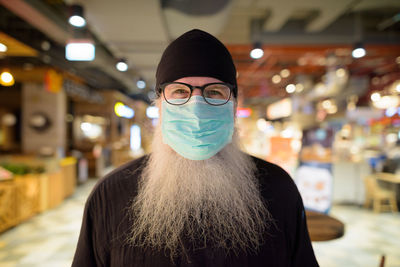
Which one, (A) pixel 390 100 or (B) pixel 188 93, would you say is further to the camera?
(A) pixel 390 100

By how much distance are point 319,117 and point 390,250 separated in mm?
8526

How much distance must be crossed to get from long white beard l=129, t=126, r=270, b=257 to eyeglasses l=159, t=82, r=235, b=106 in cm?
23

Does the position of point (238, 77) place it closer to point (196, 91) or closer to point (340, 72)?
point (196, 91)

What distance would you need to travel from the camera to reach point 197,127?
1.00 metres

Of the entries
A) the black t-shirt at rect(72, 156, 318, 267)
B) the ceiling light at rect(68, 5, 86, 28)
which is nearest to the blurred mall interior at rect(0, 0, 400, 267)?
the ceiling light at rect(68, 5, 86, 28)

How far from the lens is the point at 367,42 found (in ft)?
18.7

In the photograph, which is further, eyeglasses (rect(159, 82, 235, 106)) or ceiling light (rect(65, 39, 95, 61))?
ceiling light (rect(65, 39, 95, 61))

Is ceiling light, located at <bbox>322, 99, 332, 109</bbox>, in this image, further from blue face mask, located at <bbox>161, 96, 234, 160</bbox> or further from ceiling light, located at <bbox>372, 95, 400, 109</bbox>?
blue face mask, located at <bbox>161, 96, 234, 160</bbox>

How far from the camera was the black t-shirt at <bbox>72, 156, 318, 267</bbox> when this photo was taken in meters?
0.87

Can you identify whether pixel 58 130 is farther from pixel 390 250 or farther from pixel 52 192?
pixel 390 250

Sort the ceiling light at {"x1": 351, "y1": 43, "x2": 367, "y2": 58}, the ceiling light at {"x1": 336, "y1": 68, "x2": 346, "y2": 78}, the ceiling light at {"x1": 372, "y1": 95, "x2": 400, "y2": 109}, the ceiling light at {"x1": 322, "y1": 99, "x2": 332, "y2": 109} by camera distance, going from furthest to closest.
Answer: the ceiling light at {"x1": 322, "y1": 99, "x2": 332, "y2": 109} < the ceiling light at {"x1": 372, "y1": 95, "x2": 400, "y2": 109} < the ceiling light at {"x1": 336, "y1": 68, "x2": 346, "y2": 78} < the ceiling light at {"x1": 351, "y1": 43, "x2": 367, "y2": 58}

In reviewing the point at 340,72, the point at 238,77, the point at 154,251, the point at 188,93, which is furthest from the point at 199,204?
the point at 340,72

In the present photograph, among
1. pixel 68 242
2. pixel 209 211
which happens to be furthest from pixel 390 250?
pixel 68 242

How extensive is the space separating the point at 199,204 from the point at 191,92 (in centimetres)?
46
